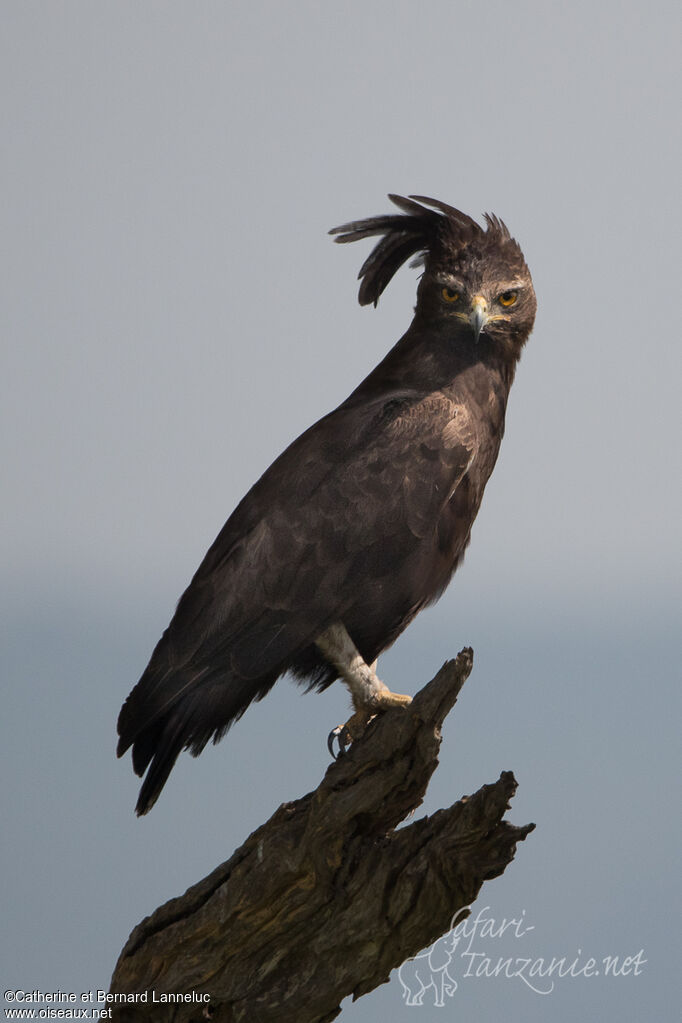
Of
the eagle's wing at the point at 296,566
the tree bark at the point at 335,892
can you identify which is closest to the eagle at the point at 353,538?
the eagle's wing at the point at 296,566

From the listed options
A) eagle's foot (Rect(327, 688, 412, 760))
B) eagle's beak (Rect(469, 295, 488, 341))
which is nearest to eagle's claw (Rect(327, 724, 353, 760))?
eagle's foot (Rect(327, 688, 412, 760))

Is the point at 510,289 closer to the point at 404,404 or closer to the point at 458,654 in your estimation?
the point at 404,404

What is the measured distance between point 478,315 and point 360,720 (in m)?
1.70

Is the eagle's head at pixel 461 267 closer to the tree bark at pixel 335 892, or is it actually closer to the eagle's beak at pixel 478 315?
the eagle's beak at pixel 478 315

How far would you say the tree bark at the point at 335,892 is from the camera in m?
3.87

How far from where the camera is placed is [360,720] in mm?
4691

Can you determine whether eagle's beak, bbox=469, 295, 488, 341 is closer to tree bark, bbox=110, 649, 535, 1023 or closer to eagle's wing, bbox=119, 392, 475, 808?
eagle's wing, bbox=119, 392, 475, 808

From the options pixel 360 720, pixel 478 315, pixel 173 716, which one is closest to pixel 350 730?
pixel 360 720

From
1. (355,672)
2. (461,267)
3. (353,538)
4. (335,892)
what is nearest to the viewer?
(335,892)

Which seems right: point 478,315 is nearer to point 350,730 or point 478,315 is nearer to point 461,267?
point 461,267

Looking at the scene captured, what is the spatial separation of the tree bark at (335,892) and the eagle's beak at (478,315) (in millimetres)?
1418

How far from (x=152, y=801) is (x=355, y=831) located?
0.94 m

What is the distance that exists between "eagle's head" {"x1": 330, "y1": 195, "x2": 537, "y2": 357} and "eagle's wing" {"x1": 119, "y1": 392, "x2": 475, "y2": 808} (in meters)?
0.47

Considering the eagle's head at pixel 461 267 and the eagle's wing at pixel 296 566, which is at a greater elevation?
the eagle's head at pixel 461 267
